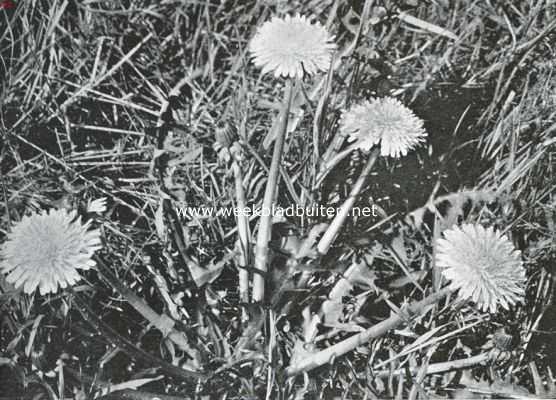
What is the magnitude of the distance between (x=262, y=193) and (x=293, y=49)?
31cm

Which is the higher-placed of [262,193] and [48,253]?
[262,193]

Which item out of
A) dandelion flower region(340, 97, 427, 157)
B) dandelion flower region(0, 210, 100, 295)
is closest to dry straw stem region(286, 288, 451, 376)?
dandelion flower region(340, 97, 427, 157)

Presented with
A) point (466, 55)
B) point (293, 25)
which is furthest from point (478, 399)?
point (466, 55)

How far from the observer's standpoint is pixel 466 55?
45.7 inches

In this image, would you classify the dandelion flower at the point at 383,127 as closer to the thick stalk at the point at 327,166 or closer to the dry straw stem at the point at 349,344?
the thick stalk at the point at 327,166

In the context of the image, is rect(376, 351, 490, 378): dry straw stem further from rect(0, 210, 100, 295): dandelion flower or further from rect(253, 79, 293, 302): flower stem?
rect(0, 210, 100, 295): dandelion flower

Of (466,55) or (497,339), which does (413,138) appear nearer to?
(497,339)

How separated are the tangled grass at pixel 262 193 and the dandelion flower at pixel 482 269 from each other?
6cm

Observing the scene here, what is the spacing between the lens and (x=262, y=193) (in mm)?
951

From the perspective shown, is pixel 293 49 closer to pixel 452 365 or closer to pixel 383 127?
pixel 383 127

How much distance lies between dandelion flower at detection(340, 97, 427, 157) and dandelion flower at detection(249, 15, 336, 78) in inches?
3.8

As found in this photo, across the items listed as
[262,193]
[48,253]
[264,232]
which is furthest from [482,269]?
[48,253]

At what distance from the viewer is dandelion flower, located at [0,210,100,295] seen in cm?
56

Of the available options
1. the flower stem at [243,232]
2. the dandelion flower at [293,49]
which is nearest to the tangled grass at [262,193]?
the flower stem at [243,232]
